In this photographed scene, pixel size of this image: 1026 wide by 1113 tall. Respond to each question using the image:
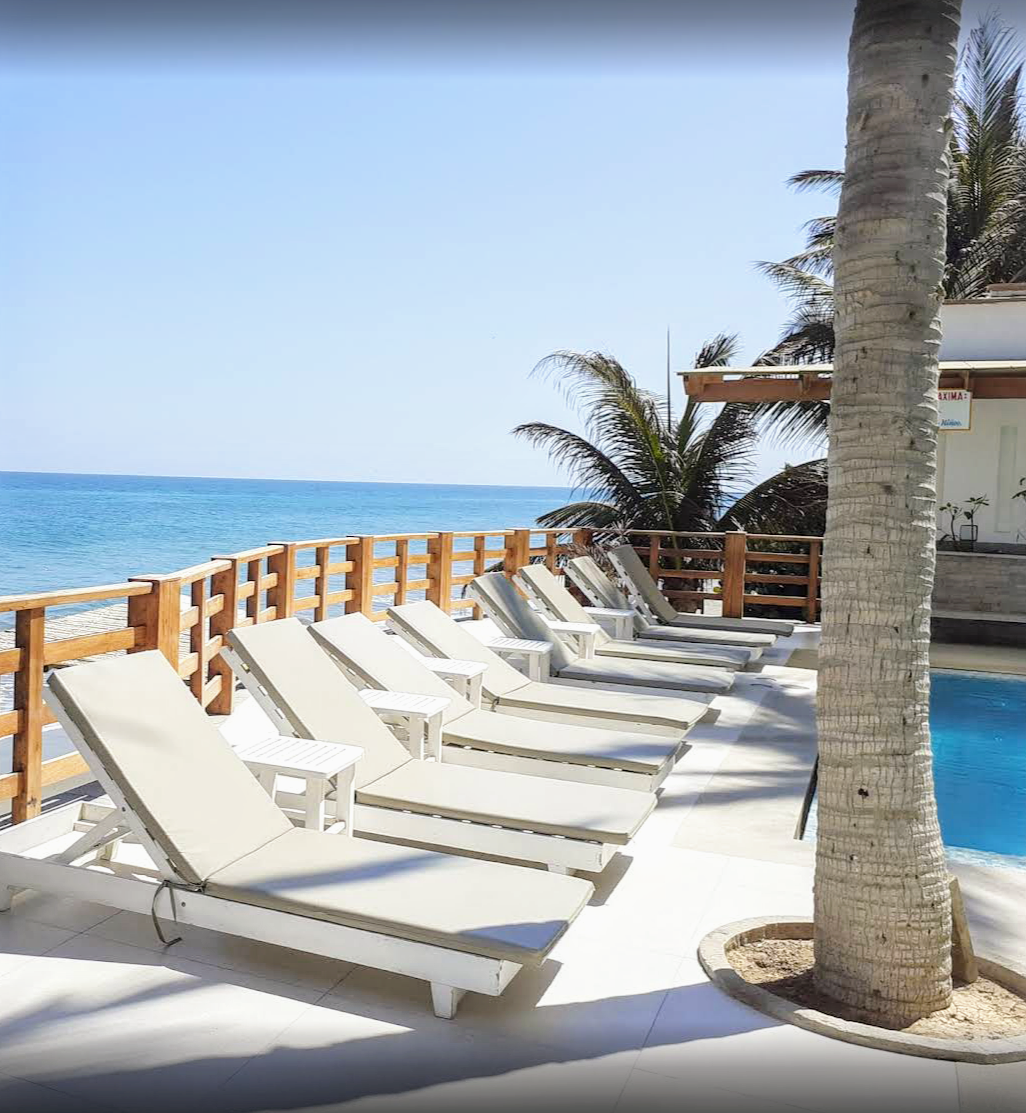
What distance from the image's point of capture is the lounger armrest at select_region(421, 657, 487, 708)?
5.43 meters

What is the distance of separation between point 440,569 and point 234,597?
4036 millimetres

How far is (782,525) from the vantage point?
45.3 feet

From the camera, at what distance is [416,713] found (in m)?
4.50

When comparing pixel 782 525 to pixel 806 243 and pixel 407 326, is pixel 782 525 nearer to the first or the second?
pixel 806 243

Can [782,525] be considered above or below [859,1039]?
above

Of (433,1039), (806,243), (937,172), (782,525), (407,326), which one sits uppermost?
(407,326)

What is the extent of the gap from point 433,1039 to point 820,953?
116 centimetres

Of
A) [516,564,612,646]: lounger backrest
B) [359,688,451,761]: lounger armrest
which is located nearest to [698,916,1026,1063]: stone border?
[359,688,451,761]: lounger armrest

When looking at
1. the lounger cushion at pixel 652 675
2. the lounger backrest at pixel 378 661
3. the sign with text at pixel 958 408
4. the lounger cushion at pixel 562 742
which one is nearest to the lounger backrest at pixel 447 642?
the lounger backrest at pixel 378 661

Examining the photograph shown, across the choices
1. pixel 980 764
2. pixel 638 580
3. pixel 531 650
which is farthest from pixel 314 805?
pixel 638 580

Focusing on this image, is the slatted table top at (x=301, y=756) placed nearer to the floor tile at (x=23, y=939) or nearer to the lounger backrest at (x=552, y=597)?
the floor tile at (x=23, y=939)

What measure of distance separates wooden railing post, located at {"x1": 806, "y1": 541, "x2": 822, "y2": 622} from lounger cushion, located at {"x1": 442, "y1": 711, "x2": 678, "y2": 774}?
7.05m

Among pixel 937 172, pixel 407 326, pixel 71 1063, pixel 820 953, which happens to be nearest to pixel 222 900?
pixel 71 1063

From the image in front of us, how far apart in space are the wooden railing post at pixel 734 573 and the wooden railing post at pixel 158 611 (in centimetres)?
796
